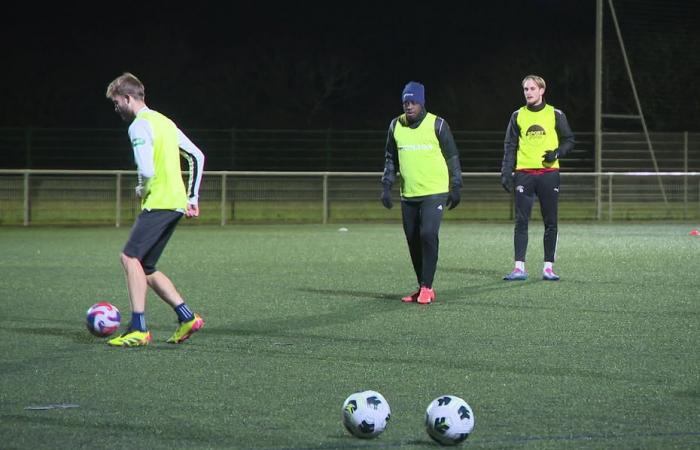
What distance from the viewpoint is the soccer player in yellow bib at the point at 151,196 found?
316 inches

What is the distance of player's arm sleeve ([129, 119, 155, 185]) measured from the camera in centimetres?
797

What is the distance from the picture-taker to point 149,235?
26.6 ft

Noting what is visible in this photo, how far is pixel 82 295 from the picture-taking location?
37.3ft

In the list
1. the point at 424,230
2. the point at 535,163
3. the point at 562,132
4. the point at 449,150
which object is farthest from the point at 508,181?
the point at 424,230

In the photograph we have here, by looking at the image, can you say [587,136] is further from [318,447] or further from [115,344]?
[318,447]

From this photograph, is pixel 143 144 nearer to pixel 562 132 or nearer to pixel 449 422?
pixel 449 422

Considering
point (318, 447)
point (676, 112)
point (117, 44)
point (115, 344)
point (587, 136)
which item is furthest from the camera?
point (117, 44)

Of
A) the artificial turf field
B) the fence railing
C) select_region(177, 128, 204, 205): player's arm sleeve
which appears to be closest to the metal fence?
the fence railing

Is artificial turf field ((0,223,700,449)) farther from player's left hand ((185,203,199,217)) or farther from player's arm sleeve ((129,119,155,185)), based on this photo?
player's arm sleeve ((129,119,155,185))

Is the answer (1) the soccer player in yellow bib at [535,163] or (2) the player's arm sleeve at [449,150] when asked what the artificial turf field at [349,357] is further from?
(2) the player's arm sleeve at [449,150]

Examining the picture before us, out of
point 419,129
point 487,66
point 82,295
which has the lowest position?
point 82,295

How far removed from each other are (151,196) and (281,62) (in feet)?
152

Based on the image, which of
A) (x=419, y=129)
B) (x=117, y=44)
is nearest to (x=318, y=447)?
(x=419, y=129)

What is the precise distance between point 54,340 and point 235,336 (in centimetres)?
130
